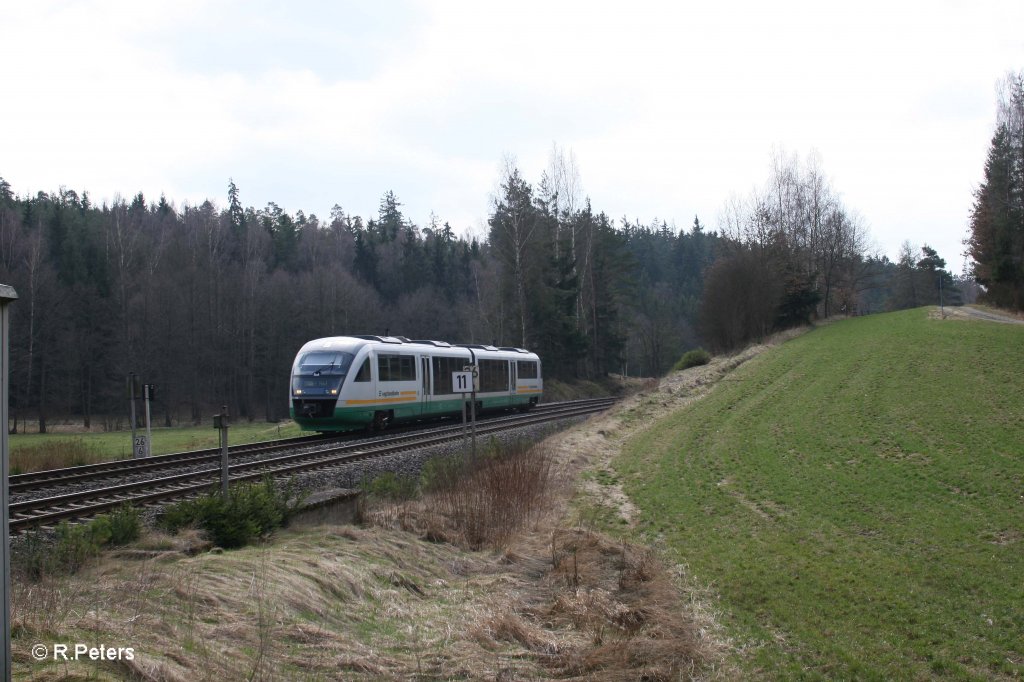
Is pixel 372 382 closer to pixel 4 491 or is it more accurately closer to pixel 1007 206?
pixel 4 491

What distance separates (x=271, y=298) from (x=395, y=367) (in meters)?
40.5

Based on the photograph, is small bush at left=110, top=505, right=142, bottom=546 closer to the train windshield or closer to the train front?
the train front

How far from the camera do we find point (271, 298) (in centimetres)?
6159

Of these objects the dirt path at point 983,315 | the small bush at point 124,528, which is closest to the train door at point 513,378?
the dirt path at point 983,315

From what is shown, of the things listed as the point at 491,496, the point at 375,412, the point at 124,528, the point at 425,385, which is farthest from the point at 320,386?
the point at 124,528

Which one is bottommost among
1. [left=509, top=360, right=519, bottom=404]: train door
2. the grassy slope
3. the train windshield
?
the grassy slope

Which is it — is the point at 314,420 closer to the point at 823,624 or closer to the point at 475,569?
the point at 475,569

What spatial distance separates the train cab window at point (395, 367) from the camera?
23.7 metres

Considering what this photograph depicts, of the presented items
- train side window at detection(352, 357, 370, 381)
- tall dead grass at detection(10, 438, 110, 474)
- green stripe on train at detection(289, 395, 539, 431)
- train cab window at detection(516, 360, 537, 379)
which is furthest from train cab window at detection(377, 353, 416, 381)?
train cab window at detection(516, 360, 537, 379)

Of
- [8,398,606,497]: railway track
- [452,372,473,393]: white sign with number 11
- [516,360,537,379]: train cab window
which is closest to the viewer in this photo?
[8,398,606,497]: railway track

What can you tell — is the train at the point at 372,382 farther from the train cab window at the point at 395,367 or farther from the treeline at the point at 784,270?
the treeline at the point at 784,270

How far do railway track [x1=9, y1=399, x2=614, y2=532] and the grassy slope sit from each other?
21.1ft

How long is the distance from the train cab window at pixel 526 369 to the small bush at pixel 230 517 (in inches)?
1000

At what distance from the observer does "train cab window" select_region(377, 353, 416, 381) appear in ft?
77.8
